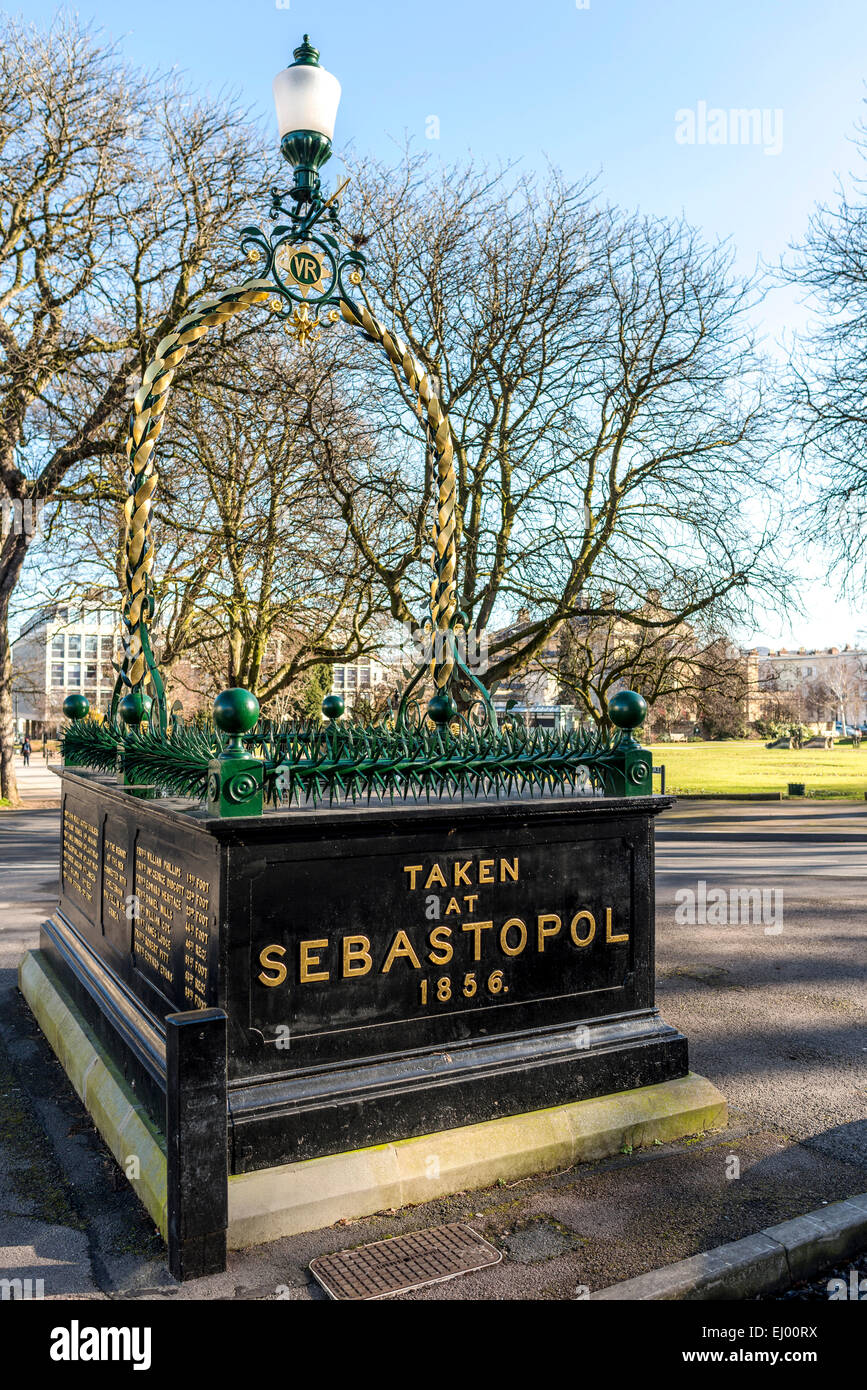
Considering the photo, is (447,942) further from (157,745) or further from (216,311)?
(216,311)

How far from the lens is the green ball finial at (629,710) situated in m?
4.86

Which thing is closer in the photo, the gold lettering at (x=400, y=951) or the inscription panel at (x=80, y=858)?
the gold lettering at (x=400, y=951)

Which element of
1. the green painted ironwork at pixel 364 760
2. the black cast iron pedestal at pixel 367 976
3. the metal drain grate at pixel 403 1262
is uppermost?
the green painted ironwork at pixel 364 760

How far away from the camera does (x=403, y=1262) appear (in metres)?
3.45

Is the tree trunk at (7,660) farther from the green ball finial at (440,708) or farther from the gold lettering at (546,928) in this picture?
the gold lettering at (546,928)

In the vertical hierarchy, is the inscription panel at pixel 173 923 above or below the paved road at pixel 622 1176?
above

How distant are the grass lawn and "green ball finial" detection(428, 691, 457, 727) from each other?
56.8 ft

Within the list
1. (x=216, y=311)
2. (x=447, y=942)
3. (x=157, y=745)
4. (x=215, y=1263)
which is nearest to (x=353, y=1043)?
(x=447, y=942)

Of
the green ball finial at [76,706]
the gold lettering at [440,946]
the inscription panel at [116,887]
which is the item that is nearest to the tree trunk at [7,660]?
the green ball finial at [76,706]

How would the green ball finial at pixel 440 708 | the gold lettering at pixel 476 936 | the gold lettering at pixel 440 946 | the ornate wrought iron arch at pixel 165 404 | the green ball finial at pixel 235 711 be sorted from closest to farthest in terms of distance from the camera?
the green ball finial at pixel 235 711 → the gold lettering at pixel 440 946 → the gold lettering at pixel 476 936 → the ornate wrought iron arch at pixel 165 404 → the green ball finial at pixel 440 708

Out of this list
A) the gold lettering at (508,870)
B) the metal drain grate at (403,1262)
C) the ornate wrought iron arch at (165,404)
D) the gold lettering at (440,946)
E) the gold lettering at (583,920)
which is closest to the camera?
the metal drain grate at (403,1262)

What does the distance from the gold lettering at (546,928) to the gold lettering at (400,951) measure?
686 mm

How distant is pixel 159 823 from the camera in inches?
181

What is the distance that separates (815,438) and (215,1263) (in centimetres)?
1926
